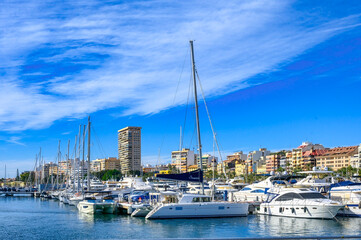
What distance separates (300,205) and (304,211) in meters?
0.59

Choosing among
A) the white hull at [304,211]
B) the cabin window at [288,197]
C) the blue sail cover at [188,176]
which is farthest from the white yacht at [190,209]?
the cabin window at [288,197]

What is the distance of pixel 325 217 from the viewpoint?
33.9 metres

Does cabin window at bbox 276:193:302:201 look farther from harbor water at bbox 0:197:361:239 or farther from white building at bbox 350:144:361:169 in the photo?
white building at bbox 350:144:361:169

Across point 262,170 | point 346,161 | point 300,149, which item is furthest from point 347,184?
point 262,170

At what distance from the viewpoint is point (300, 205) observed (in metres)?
35.2

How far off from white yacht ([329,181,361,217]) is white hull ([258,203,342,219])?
8.38 ft

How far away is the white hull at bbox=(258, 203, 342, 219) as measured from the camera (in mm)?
33812

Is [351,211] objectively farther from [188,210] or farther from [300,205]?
[188,210]

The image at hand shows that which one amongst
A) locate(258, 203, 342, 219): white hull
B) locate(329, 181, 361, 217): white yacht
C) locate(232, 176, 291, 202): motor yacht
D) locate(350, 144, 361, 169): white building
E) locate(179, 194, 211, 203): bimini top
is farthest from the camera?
locate(350, 144, 361, 169): white building

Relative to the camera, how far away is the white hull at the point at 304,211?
111ft

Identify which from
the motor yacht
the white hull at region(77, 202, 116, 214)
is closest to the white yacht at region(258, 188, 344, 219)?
the motor yacht

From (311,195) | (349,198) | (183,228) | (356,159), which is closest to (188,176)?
(183,228)

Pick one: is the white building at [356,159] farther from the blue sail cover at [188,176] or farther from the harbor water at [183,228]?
the blue sail cover at [188,176]

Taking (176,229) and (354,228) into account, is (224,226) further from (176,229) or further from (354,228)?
(354,228)
